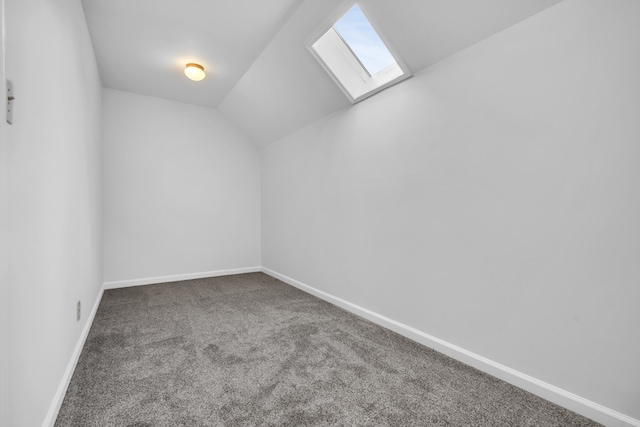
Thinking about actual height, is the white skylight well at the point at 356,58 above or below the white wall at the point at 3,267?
above

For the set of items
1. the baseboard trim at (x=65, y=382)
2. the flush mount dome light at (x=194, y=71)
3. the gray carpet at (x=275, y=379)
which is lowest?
the gray carpet at (x=275, y=379)

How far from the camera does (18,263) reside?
40.3 inches

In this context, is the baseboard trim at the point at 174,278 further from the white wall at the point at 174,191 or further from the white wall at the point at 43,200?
the white wall at the point at 43,200

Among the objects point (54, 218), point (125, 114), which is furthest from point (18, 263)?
point (125, 114)

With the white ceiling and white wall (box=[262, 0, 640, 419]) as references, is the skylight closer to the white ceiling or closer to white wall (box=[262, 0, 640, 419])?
white wall (box=[262, 0, 640, 419])

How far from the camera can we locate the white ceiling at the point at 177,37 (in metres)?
2.42

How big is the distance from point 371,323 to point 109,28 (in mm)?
3645

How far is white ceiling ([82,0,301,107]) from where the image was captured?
2.42 m

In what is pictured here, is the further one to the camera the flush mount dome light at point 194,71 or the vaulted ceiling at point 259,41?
the flush mount dome light at point 194,71

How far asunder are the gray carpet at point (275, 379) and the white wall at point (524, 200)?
0.97 ft

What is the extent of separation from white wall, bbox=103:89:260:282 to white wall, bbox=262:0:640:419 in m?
2.75

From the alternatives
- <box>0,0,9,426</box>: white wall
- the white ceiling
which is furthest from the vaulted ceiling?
<box>0,0,9,426</box>: white wall

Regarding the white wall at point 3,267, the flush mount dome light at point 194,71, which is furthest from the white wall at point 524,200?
the white wall at point 3,267

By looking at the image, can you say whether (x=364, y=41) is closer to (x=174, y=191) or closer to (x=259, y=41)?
(x=259, y=41)
